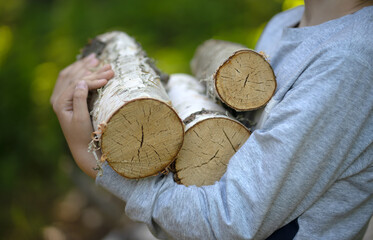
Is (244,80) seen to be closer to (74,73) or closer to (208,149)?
(208,149)

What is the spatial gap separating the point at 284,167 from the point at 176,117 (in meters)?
0.31

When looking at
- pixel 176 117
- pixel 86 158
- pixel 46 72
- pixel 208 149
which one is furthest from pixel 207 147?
pixel 46 72

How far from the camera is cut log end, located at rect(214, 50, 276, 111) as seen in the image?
3.52 ft

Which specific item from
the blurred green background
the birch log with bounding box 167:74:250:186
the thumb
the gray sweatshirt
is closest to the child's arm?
the thumb

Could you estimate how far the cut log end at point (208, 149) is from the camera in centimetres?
106

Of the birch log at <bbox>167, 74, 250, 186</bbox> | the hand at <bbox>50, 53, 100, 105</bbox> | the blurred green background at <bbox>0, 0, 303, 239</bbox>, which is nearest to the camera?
the birch log at <bbox>167, 74, 250, 186</bbox>

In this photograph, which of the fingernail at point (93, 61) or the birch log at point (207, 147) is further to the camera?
the fingernail at point (93, 61)

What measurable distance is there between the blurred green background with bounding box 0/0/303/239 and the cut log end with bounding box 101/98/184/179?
1.79 metres

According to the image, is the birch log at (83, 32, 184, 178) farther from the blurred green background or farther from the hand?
the blurred green background

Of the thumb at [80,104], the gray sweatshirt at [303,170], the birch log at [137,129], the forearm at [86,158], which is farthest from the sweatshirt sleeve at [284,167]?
the thumb at [80,104]

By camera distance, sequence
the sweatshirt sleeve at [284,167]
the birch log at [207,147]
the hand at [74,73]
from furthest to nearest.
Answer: the hand at [74,73] → the birch log at [207,147] → the sweatshirt sleeve at [284,167]

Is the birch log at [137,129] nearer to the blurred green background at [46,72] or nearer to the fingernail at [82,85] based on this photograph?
the fingernail at [82,85]

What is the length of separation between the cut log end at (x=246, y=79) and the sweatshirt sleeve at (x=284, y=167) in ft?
0.39

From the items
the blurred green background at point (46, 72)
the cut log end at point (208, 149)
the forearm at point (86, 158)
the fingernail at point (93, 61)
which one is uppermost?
the fingernail at point (93, 61)
